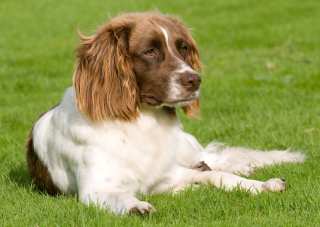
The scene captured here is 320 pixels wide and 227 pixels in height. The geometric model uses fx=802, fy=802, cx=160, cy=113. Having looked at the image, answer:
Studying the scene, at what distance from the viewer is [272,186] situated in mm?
6184

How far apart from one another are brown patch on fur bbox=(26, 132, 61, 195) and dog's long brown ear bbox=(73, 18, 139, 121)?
32.7 inches

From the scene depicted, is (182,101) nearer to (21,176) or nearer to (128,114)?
(128,114)

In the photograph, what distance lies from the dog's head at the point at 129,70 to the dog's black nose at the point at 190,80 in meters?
0.05

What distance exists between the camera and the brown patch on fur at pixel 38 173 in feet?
22.3

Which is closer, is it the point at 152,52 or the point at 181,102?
the point at 181,102

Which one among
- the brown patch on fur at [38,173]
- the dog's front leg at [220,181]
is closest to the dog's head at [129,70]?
the dog's front leg at [220,181]

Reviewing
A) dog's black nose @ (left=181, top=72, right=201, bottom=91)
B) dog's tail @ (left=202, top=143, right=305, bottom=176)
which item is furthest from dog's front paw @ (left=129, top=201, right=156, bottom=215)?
dog's tail @ (left=202, top=143, right=305, bottom=176)

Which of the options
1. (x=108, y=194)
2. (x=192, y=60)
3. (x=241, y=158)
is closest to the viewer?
(x=108, y=194)

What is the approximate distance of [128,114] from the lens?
634 cm

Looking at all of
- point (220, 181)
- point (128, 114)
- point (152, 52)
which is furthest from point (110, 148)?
point (220, 181)

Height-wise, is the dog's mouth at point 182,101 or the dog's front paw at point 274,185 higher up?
the dog's mouth at point 182,101

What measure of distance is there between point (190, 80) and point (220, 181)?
Answer: 0.92 metres

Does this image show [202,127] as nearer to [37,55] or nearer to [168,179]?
[168,179]

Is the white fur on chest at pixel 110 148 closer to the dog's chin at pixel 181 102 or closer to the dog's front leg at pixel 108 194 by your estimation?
the dog's front leg at pixel 108 194
